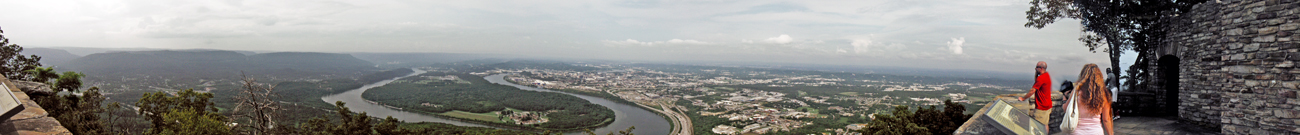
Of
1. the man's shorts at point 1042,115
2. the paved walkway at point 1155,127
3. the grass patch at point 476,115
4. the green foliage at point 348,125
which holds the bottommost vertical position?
the grass patch at point 476,115

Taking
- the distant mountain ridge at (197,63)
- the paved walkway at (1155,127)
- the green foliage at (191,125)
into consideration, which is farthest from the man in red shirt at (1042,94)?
the distant mountain ridge at (197,63)

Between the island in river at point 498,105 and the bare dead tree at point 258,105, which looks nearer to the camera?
the bare dead tree at point 258,105

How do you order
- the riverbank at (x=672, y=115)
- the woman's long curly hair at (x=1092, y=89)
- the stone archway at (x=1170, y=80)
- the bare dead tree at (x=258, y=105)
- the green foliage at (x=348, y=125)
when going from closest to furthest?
the woman's long curly hair at (x=1092, y=89) → the green foliage at (x=348, y=125) → the bare dead tree at (x=258, y=105) → the stone archway at (x=1170, y=80) → the riverbank at (x=672, y=115)

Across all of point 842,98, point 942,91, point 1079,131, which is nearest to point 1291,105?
point 1079,131

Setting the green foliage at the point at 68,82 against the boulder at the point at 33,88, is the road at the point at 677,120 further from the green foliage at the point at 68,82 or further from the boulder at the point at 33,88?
the boulder at the point at 33,88

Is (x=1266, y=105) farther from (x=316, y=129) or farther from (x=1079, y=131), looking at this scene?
(x=316, y=129)

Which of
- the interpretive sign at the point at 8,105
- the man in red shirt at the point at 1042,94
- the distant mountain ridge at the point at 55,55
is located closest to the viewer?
the interpretive sign at the point at 8,105

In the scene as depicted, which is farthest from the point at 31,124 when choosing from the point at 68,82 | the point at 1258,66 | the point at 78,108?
the point at 1258,66

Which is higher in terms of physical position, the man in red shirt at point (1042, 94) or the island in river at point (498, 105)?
the man in red shirt at point (1042, 94)
